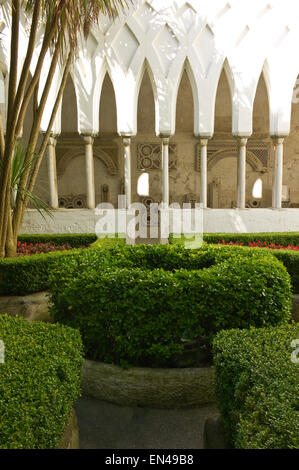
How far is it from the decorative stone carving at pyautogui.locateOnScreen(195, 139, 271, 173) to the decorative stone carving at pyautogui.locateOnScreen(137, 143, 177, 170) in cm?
118

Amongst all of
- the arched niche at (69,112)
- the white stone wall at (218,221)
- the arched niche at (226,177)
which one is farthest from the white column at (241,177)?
the arched niche at (69,112)

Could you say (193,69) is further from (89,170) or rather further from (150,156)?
(150,156)

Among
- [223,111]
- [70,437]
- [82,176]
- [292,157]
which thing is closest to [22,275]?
[70,437]

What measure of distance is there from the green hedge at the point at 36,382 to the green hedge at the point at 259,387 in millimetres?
994

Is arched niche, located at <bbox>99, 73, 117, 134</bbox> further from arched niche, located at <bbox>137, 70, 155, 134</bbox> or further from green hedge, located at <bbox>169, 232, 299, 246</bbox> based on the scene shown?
green hedge, located at <bbox>169, 232, 299, 246</bbox>

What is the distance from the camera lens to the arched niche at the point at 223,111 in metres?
15.0

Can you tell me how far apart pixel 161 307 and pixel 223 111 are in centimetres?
1382

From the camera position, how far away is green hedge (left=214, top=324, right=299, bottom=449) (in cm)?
157

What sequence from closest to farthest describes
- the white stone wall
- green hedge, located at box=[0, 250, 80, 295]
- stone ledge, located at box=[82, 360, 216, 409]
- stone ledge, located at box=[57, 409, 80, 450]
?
stone ledge, located at box=[57, 409, 80, 450]
stone ledge, located at box=[82, 360, 216, 409]
green hedge, located at box=[0, 250, 80, 295]
the white stone wall

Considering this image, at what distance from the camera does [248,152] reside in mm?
14930

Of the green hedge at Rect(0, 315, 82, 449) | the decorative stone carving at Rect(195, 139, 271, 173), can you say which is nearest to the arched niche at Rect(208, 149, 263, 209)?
the decorative stone carving at Rect(195, 139, 271, 173)

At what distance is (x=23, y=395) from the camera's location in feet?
5.76

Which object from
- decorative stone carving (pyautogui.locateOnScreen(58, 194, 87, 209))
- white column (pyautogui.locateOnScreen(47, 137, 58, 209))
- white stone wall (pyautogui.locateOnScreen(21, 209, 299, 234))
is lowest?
white stone wall (pyautogui.locateOnScreen(21, 209, 299, 234))
